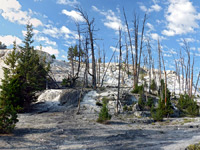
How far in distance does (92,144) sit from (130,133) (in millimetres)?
2689

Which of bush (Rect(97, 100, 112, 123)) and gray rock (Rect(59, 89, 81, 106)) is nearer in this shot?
bush (Rect(97, 100, 112, 123))

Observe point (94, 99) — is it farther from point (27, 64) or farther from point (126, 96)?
point (27, 64)

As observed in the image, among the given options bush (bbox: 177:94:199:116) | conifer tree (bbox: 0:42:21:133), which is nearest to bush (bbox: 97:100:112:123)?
conifer tree (bbox: 0:42:21:133)

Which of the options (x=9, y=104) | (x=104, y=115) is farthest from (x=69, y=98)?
(x=104, y=115)

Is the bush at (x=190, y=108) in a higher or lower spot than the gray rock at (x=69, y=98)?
lower

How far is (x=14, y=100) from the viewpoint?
1209cm

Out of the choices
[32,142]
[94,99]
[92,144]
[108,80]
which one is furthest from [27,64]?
[108,80]

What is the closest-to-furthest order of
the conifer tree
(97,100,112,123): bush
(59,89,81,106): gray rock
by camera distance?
the conifer tree
(97,100,112,123): bush
(59,89,81,106): gray rock

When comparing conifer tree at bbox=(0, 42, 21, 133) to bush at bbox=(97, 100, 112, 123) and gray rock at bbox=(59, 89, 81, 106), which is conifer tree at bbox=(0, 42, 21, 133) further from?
bush at bbox=(97, 100, 112, 123)

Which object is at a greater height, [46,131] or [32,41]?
[32,41]

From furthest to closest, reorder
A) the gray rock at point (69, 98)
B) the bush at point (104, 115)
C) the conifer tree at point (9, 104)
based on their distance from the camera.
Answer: the gray rock at point (69, 98) → the bush at point (104, 115) → the conifer tree at point (9, 104)

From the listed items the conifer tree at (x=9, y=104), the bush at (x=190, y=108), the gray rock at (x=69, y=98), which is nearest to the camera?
the conifer tree at (x=9, y=104)

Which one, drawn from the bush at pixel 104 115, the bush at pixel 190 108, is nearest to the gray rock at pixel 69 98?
the bush at pixel 104 115

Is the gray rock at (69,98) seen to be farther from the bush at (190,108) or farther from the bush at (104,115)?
the bush at (190,108)
